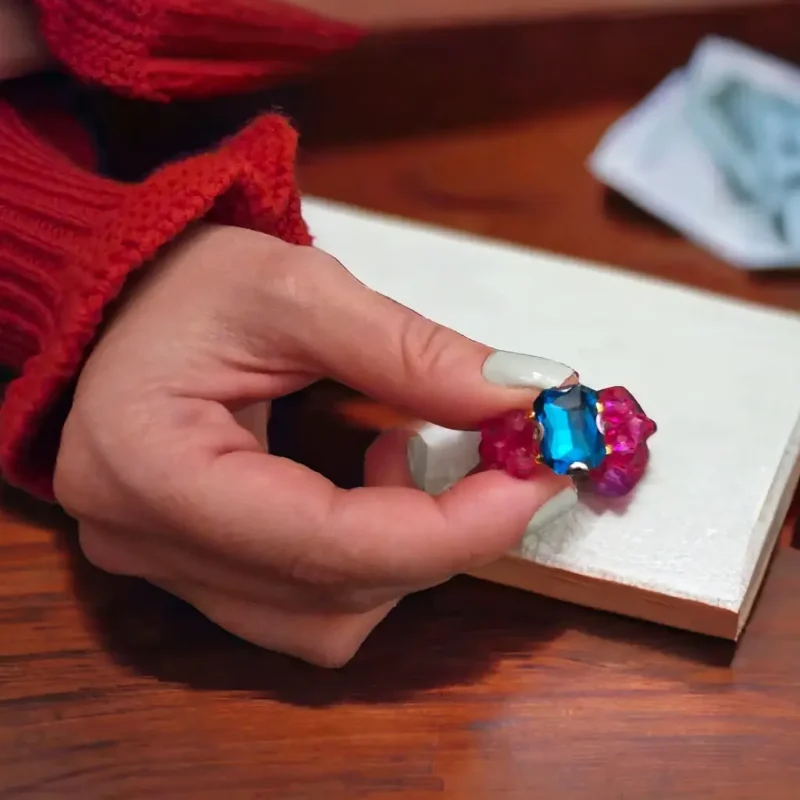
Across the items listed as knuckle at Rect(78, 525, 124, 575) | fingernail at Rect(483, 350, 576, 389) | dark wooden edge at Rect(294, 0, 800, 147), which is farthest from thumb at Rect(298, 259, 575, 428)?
dark wooden edge at Rect(294, 0, 800, 147)

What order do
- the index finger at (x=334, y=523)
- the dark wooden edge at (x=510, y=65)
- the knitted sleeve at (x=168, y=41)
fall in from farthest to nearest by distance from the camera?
the dark wooden edge at (x=510, y=65) → the knitted sleeve at (x=168, y=41) → the index finger at (x=334, y=523)

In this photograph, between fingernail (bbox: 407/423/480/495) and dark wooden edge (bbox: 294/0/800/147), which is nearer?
fingernail (bbox: 407/423/480/495)

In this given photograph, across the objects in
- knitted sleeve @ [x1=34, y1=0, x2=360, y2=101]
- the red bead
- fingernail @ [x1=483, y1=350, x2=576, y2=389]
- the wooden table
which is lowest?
the wooden table

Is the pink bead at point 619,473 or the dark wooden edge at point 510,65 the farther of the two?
the dark wooden edge at point 510,65

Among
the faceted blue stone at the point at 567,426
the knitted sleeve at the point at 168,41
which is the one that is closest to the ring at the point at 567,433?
the faceted blue stone at the point at 567,426

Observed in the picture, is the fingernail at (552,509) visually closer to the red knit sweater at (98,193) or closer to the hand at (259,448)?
the hand at (259,448)

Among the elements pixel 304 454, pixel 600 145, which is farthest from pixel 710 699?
pixel 600 145

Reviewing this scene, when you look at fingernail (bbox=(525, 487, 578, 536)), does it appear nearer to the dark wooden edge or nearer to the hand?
the hand

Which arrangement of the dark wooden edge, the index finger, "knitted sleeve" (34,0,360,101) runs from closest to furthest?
the index finger, "knitted sleeve" (34,0,360,101), the dark wooden edge
